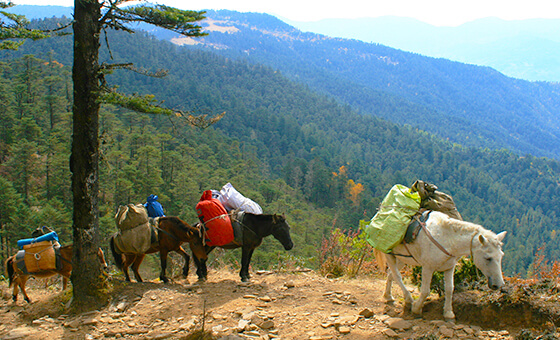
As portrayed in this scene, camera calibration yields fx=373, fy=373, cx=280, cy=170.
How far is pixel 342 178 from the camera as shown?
80625 millimetres

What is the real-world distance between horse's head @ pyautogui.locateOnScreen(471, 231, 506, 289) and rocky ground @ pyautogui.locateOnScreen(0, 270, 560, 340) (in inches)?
16.5

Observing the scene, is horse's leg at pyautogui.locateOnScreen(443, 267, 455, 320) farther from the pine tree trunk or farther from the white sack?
the pine tree trunk

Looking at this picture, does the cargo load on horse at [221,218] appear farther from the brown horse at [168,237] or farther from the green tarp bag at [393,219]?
the green tarp bag at [393,219]

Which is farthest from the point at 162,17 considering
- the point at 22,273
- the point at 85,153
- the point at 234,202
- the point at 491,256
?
the point at 491,256

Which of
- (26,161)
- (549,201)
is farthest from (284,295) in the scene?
(549,201)

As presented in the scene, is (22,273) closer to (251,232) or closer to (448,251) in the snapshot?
(251,232)

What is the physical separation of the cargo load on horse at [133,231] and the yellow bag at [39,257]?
1111 millimetres

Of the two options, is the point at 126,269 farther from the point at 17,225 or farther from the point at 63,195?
the point at 63,195

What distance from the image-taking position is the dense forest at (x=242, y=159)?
103 feet

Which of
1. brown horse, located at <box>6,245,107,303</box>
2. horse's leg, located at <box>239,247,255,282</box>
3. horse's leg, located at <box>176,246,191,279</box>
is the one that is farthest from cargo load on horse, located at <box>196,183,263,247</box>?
brown horse, located at <box>6,245,107,303</box>

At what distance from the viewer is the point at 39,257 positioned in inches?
266

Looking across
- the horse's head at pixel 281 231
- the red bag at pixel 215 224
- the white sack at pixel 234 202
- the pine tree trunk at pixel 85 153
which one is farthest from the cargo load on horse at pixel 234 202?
the pine tree trunk at pixel 85 153

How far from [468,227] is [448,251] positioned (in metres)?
0.43

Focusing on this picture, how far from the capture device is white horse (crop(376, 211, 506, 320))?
4.97m
